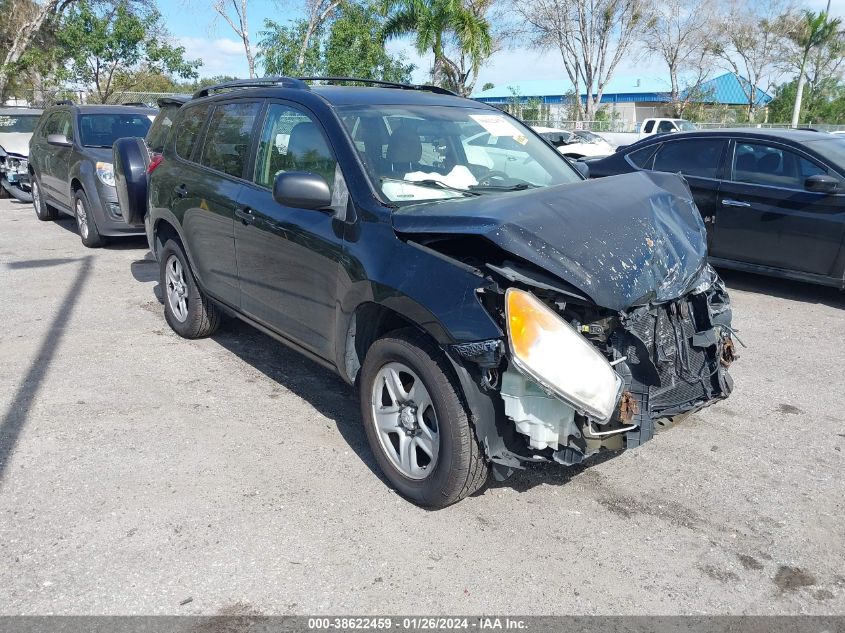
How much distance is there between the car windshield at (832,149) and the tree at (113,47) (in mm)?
22151

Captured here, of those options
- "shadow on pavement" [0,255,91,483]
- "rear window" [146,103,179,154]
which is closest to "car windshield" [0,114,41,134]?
"shadow on pavement" [0,255,91,483]

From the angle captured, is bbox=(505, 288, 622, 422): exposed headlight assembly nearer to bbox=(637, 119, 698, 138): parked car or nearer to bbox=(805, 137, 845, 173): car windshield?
bbox=(805, 137, 845, 173): car windshield

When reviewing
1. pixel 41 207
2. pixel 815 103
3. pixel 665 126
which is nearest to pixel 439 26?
pixel 665 126

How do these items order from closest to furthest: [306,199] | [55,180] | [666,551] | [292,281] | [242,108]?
1. [666,551]
2. [306,199]
3. [292,281]
4. [242,108]
5. [55,180]

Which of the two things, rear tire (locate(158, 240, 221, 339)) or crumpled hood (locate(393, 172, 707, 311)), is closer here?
crumpled hood (locate(393, 172, 707, 311))

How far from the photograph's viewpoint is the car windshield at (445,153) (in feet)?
13.0

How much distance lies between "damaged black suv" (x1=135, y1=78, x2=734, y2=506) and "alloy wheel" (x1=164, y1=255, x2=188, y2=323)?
3.54 feet

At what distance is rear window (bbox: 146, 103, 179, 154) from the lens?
20.3 feet

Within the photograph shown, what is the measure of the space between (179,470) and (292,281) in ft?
3.87

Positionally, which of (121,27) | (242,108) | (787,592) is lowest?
(787,592)

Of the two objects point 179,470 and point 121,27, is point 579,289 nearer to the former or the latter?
point 179,470

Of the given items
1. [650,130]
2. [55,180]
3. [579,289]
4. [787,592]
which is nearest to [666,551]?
[787,592]

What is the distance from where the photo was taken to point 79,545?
10.7 feet

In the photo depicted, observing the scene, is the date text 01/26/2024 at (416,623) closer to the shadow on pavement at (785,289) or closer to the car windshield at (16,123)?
the shadow on pavement at (785,289)
